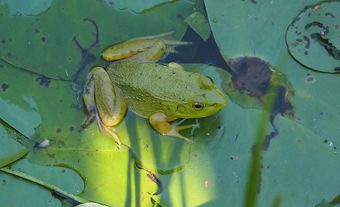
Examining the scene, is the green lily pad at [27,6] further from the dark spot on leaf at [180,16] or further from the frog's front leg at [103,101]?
the dark spot on leaf at [180,16]

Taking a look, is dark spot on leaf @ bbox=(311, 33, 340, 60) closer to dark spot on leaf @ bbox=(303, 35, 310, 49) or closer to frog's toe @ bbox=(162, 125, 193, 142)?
dark spot on leaf @ bbox=(303, 35, 310, 49)

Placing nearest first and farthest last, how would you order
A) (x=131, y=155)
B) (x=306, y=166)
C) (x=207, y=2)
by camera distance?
(x=306, y=166) < (x=131, y=155) < (x=207, y=2)

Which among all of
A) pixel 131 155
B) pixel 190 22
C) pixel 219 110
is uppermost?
pixel 190 22

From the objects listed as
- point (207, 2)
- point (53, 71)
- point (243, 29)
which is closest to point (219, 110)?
point (243, 29)

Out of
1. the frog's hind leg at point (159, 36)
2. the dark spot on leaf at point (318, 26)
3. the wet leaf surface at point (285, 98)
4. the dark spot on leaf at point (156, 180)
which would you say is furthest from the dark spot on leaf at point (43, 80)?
the dark spot on leaf at point (318, 26)

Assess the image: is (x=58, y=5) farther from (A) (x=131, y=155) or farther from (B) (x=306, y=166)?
(B) (x=306, y=166)

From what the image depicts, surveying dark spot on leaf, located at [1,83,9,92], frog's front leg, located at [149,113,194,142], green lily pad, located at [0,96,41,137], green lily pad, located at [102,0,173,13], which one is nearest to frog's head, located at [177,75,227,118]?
frog's front leg, located at [149,113,194,142]

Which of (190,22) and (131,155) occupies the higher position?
(190,22)

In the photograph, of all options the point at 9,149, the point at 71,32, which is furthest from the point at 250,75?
the point at 9,149
